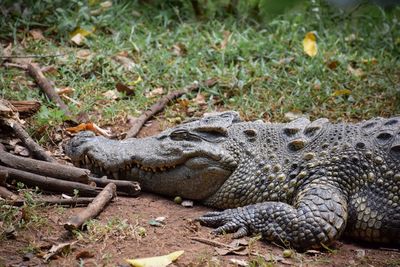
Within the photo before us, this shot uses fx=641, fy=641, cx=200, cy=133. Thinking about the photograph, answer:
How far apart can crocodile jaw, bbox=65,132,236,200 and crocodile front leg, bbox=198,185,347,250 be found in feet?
1.43

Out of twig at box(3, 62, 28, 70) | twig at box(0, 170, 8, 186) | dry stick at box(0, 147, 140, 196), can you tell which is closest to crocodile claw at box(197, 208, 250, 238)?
dry stick at box(0, 147, 140, 196)

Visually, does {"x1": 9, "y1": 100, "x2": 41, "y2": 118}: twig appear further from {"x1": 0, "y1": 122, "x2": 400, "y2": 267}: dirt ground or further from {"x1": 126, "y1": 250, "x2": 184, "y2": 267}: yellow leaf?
{"x1": 126, "y1": 250, "x2": 184, "y2": 267}: yellow leaf

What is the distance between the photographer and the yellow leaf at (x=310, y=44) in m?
8.07

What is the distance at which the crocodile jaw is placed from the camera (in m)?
5.20

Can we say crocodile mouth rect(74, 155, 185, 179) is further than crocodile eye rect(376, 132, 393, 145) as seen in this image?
Yes

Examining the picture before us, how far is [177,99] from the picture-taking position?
7.14 metres

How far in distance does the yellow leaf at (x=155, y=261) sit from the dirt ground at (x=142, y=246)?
4 cm

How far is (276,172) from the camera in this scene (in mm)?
5027

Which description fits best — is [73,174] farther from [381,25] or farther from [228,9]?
[381,25]

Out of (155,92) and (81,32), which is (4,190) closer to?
(155,92)

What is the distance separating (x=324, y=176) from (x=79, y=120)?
2757mm

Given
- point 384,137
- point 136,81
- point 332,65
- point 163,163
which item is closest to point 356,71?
point 332,65

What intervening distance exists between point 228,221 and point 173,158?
0.77 m

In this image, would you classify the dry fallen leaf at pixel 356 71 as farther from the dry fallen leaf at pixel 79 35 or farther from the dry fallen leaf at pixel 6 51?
the dry fallen leaf at pixel 6 51
